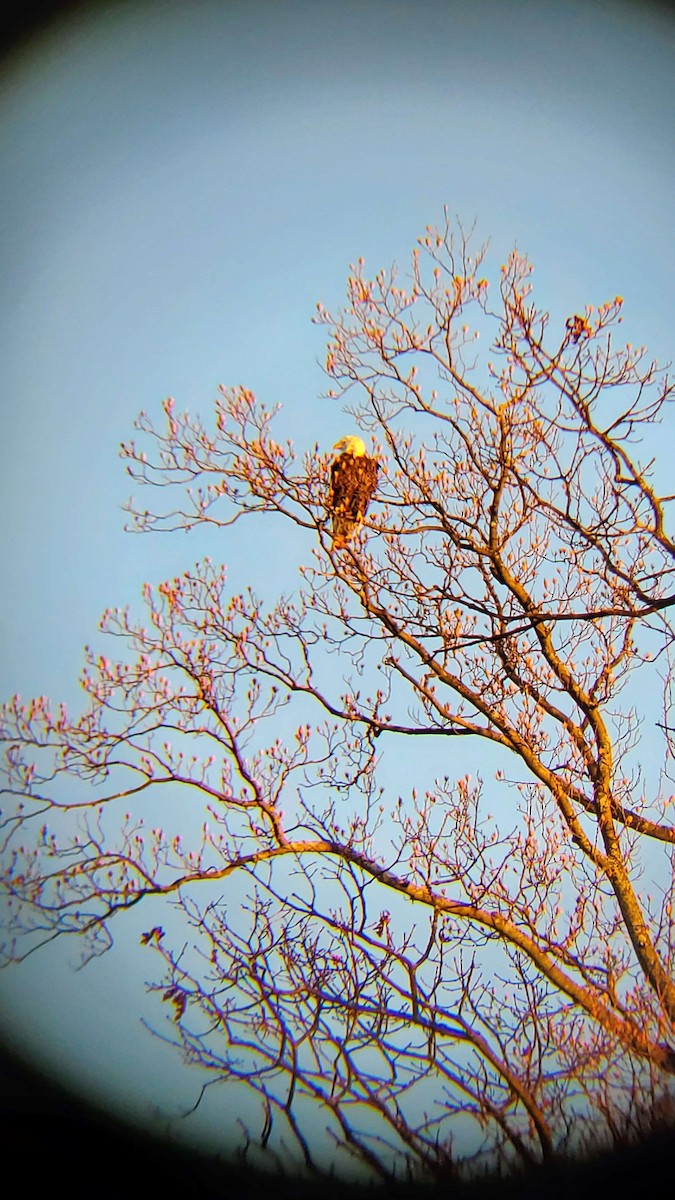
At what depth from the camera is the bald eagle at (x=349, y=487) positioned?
3916mm

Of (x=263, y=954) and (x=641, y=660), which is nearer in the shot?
(x=263, y=954)

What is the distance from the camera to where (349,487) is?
158 inches

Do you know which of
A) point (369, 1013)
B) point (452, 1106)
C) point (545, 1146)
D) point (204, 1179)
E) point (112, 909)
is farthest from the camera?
point (112, 909)

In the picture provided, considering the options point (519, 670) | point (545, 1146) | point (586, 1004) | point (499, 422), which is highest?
point (499, 422)

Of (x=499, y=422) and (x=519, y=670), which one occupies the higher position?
(x=499, y=422)

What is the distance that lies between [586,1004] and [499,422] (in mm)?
2392

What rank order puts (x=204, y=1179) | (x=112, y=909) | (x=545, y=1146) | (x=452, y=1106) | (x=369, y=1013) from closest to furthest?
(x=204, y=1179)
(x=545, y=1146)
(x=452, y=1106)
(x=369, y=1013)
(x=112, y=909)

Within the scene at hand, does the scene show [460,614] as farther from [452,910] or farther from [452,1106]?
[452,1106]

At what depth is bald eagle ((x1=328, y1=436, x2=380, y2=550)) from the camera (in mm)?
3916

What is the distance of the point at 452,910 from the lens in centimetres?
344

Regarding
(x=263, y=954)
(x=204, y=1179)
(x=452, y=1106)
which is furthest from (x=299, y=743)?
(x=204, y=1179)

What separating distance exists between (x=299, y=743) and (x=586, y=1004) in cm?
156

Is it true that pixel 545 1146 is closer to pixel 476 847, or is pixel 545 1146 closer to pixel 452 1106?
pixel 452 1106

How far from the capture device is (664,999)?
123 inches
